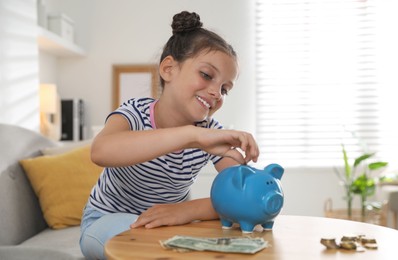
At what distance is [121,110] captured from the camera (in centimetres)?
150

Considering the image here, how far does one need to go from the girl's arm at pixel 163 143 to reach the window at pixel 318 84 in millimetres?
3620

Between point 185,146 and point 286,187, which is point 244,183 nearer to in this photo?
point 185,146

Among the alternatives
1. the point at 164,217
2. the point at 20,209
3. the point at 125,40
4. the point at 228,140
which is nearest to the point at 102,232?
the point at 164,217

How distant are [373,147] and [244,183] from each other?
3.92 m

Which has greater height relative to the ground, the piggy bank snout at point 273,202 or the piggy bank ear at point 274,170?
the piggy bank ear at point 274,170

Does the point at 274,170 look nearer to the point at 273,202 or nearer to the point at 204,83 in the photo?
the point at 273,202

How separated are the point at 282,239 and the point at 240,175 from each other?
0.17 meters

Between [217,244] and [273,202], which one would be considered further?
[273,202]

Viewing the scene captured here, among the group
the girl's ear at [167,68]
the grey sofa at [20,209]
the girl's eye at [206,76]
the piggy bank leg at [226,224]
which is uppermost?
the girl's ear at [167,68]

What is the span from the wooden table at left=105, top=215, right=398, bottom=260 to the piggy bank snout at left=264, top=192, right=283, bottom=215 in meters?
0.05

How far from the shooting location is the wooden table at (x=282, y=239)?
1017 mm

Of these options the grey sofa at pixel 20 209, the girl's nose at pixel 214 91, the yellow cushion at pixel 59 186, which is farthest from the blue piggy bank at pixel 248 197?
the yellow cushion at pixel 59 186

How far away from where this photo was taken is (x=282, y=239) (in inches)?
46.1

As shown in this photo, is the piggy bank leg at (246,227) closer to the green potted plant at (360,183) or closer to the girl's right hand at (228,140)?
the girl's right hand at (228,140)
